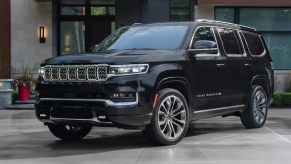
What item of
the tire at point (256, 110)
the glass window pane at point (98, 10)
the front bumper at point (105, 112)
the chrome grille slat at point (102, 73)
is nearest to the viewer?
the front bumper at point (105, 112)

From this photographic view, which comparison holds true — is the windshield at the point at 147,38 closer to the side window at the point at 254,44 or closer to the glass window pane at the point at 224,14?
the side window at the point at 254,44

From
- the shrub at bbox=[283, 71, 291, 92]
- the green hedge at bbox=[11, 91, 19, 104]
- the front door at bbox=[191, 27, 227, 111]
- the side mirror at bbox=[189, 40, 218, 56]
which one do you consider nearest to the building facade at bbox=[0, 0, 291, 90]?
the shrub at bbox=[283, 71, 291, 92]

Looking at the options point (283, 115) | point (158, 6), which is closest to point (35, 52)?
point (158, 6)

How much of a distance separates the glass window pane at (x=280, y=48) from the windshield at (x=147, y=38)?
12.9 m

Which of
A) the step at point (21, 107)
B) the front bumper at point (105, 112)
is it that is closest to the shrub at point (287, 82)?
the step at point (21, 107)

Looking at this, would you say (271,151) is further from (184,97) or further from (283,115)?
(283,115)

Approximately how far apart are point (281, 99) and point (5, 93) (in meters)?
9.35

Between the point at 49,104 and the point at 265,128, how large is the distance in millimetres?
4958

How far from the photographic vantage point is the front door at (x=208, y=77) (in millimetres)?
8695

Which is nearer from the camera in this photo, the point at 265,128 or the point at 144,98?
the point at 144,98

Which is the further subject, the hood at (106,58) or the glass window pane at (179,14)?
the glass window pane at (179,14)

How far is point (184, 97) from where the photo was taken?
8.49m

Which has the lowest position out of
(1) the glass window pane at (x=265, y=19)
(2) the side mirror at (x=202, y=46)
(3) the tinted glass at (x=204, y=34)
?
(2) the side mirror at (x=202, y=46)

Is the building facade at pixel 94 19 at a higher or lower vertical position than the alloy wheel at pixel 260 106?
higher
